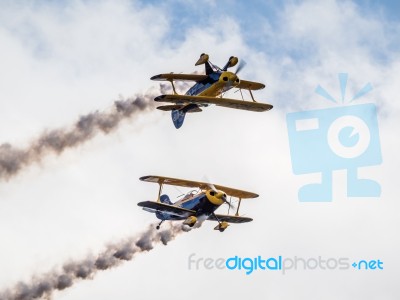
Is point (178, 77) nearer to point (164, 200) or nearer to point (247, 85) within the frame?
point (247, 85)

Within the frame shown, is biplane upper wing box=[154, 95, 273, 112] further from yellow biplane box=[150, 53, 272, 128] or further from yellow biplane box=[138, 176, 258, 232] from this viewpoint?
yellow biplane box=[138, 176, 258, 232]

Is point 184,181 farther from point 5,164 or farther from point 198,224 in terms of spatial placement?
point 5,164

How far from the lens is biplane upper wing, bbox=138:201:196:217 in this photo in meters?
94.4

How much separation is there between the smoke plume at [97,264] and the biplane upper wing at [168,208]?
5.84 m

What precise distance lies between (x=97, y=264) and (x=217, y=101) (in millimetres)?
15138

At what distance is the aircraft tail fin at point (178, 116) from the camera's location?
99.8 m

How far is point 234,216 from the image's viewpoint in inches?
3959

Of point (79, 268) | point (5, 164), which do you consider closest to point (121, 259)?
point (79, 268)

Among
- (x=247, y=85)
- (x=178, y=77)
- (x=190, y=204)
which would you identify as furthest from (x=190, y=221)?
(x=247, y=85)

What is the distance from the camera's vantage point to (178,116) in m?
100

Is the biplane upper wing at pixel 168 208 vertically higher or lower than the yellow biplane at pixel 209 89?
lower

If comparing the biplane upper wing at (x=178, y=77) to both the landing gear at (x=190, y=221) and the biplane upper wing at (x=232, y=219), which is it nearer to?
the landing gear at (x=190, y=221)

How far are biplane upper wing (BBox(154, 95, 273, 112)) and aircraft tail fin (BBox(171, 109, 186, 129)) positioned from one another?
4.47 metres

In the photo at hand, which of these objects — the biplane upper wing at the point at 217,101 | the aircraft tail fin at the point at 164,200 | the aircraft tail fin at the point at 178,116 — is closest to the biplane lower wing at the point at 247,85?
the biplane upper wing at the point at 217,101
